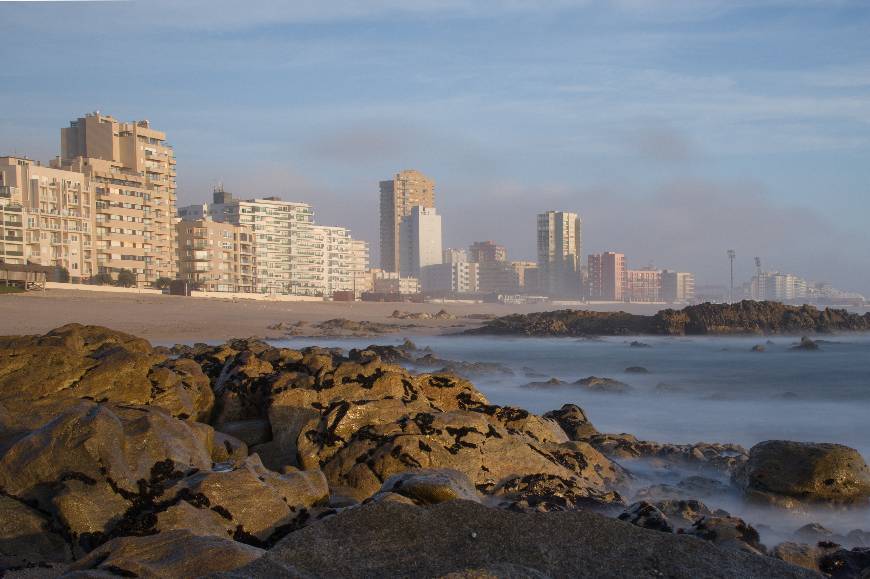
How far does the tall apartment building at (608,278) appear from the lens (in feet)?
583

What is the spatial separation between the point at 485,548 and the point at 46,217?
252 ft

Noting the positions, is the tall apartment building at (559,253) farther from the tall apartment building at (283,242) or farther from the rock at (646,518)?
the rock at (646,518)

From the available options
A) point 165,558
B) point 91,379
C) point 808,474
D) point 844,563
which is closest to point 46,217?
point 91,379

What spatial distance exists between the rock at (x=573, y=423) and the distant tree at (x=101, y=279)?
221 ft

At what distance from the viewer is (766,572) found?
3.69m

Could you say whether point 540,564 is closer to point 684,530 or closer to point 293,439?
point 684,530

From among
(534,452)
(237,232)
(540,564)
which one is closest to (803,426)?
(534,452)

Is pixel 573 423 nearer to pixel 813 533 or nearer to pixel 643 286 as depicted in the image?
pixel 813 533

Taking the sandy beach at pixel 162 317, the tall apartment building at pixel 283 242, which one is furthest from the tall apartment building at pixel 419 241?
the sandy beach at pixel 162 317

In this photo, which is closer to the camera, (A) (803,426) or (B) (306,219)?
(A) (803,426)

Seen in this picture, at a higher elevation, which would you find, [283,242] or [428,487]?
[283,242]

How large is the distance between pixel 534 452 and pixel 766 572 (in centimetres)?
381

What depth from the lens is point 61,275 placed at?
6800 cm

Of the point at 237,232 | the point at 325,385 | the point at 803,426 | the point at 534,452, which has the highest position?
the point at 237,232
